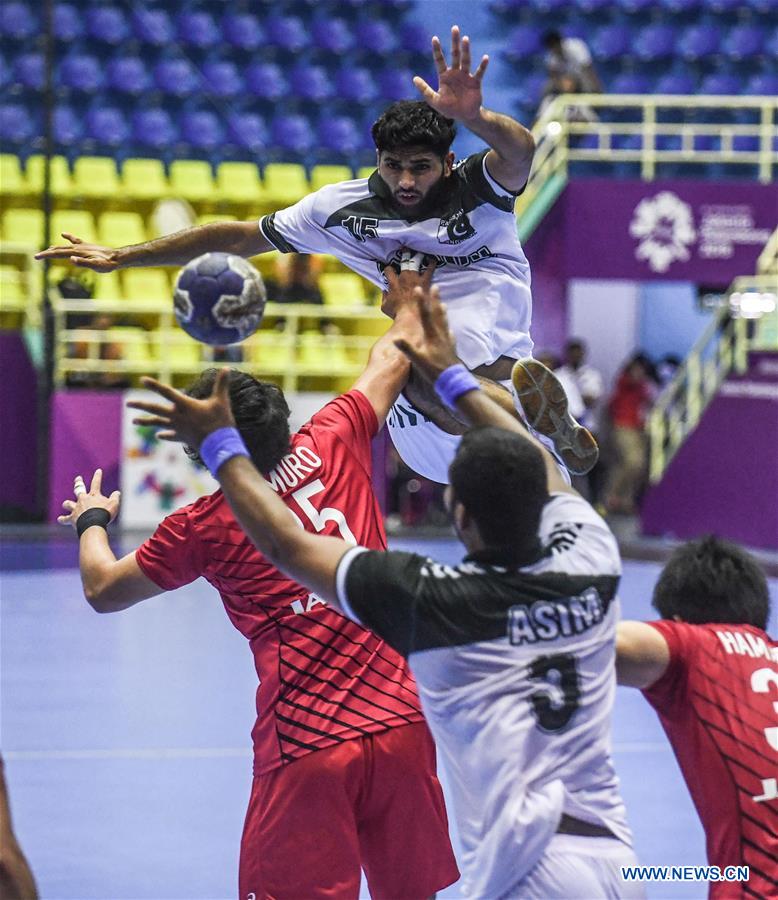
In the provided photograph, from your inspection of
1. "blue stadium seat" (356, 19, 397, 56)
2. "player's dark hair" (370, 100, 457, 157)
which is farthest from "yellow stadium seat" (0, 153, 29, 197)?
"player's dark hair" (370, 100, 457, 157)

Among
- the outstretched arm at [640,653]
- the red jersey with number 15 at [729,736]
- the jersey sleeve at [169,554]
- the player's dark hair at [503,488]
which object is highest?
the player's dark hair at [503,488]

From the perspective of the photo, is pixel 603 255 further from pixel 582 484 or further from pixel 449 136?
pixel 449 136

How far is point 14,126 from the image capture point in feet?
64.3

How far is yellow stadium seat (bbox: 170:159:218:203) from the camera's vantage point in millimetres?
19203

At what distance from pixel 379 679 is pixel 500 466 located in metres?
1.18

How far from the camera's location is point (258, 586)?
4.20 m

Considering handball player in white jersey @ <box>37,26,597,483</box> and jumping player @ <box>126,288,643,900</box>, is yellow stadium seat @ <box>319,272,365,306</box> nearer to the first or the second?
handball player in white jersey @ <box>37,26,597,483</box>

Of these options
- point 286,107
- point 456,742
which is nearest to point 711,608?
point 456,742

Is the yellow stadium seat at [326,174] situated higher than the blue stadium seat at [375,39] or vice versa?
the blue stadium seat at [375,39]

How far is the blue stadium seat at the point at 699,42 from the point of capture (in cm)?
2141

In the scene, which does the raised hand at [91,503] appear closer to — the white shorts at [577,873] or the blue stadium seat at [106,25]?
the white shorts at [577,873]

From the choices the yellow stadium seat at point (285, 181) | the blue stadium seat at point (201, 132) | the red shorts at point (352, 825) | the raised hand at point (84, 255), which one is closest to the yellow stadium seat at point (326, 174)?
the yellow stadium seat at point (285, 181)

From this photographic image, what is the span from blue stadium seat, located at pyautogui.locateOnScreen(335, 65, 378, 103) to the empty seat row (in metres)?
1.22

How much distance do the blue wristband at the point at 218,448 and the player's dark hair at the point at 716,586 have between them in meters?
1.11
